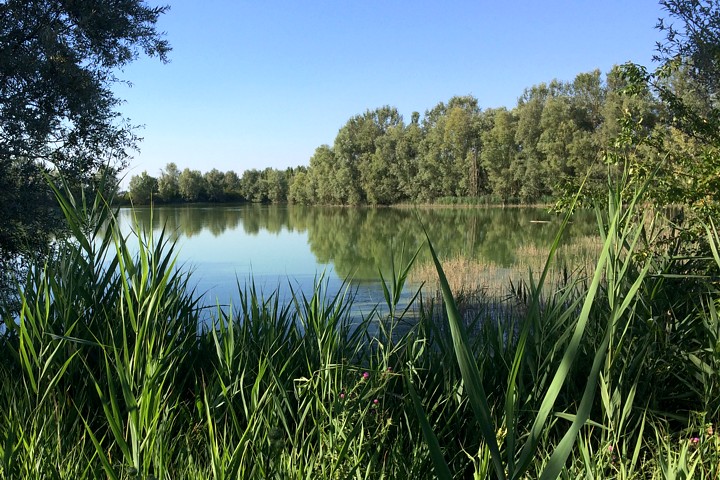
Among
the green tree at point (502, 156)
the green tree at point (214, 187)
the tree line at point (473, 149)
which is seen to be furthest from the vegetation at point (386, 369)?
the green tree at point (214, 187)

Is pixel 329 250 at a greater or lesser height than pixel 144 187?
lesser

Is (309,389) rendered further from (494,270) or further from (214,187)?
(214,187)

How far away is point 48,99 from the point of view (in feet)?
21.1

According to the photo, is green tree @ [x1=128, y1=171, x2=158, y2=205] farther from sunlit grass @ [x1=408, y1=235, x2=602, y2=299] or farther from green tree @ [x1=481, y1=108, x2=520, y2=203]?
green tree @ [x1=481, y1=108, x2=520, y2=203]

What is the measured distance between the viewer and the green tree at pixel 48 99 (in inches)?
237

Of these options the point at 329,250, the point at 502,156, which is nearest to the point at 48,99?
the point at 329,250

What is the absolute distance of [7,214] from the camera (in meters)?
5.86

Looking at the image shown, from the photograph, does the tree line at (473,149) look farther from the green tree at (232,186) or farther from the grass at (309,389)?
the grass at (309,389)

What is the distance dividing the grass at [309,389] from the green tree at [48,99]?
11.1 ft

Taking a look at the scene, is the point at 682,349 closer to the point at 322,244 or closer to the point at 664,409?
the point at 664,409

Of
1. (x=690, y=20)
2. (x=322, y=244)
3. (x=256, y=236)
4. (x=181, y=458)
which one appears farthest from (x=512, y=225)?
(x=181, y=458)

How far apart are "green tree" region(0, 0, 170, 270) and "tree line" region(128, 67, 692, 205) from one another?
22.4 meters

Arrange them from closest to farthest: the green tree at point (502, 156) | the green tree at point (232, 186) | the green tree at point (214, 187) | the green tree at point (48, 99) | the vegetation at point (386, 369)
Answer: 1. the vegetation at point (386, 369)
2. the green tree at point (48, 99)
3. the green tree at point (502, 156)
4. the green tree at point (214, 187)
5. the green tree at point (232, 186)

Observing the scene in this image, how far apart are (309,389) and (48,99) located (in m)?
5.91
